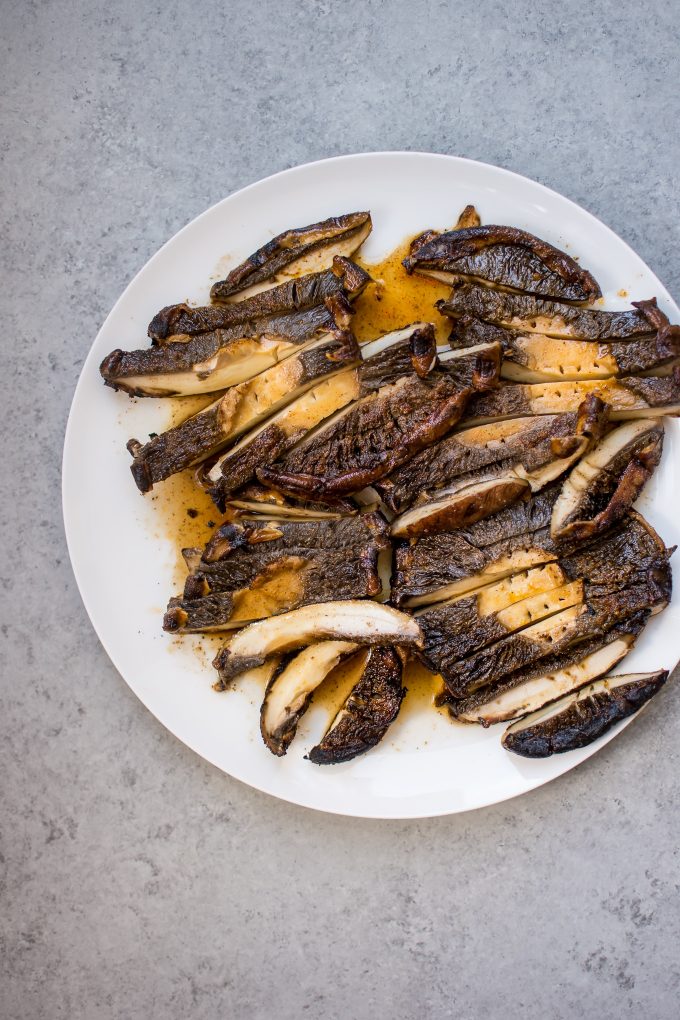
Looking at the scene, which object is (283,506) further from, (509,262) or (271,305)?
(509,262)

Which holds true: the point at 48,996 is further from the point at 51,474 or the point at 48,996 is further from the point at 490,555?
the point at 490,555

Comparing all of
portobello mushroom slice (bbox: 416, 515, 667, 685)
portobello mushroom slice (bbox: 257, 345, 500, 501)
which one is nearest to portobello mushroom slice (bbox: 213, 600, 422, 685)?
portobello mushroom slice (bbox: 416, 515, 667, 685)

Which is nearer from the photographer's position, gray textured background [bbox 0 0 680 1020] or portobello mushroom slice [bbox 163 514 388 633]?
portobello mushroom slice [bbox 163 514 388 633]

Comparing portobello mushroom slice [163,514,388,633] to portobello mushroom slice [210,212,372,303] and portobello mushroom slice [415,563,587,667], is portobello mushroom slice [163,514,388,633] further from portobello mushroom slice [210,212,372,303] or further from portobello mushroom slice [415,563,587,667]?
portobello mushroom slice [210,212,372,303]

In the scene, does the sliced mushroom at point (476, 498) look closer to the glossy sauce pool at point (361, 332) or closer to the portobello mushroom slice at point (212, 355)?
the glossy sauce pool at point (361, 332)

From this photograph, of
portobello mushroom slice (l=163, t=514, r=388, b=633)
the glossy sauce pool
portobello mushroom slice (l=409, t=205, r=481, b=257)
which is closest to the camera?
portobello mushroom slice (l=163, t=514, r=388, b=633)

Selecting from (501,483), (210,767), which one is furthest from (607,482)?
(210,767)

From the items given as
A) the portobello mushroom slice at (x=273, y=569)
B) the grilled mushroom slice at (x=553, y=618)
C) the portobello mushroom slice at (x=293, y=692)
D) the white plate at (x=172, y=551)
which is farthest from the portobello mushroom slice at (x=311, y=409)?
the grilled mushroom slice at (x=553, y=618)
